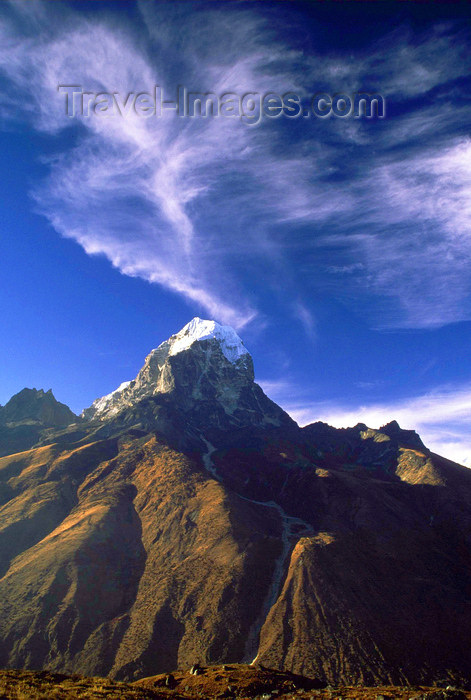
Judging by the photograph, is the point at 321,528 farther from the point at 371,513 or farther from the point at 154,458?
the point at 154,458

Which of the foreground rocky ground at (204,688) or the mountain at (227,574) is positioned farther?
the mountain at (227,574)

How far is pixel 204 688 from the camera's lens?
37.6 m

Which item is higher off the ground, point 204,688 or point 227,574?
point 227,574

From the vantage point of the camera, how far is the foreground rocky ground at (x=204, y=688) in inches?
1049

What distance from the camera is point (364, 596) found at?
89688mm

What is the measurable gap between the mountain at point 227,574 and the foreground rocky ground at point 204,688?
3765cm

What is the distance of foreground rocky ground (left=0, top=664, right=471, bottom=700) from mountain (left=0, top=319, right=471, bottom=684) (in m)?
37.7

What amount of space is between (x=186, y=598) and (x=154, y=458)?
8449 centimetres

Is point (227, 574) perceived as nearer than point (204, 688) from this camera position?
No

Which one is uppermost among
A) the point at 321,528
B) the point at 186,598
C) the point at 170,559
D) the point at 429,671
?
the point at 321,528

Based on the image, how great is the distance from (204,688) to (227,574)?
63197 millimetres

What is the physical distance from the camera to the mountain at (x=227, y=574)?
7544 centimetres

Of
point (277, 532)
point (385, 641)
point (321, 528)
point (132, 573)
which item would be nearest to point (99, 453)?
point (132, 573)

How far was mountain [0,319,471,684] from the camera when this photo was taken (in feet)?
247
